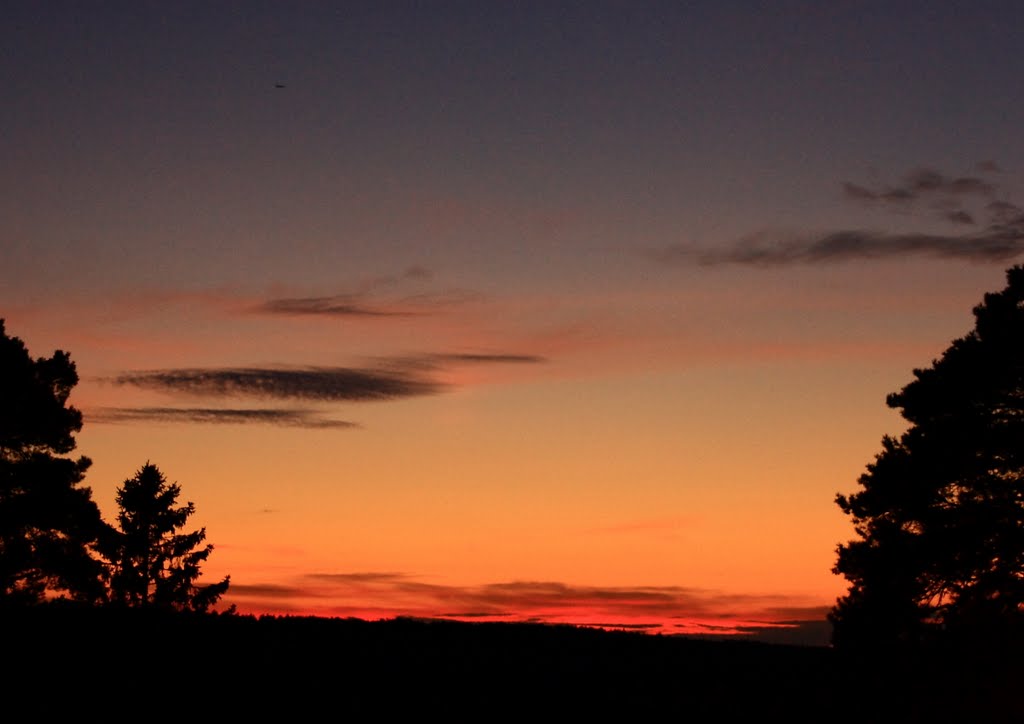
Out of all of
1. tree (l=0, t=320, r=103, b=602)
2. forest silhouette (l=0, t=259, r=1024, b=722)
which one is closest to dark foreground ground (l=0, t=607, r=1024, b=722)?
forest silhouette (l=0, t=259, r=1024, b=722)

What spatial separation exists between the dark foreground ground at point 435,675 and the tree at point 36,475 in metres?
8.88

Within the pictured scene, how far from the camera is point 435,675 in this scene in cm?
2662

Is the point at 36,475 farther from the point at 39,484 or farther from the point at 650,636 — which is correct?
the point at 650,636

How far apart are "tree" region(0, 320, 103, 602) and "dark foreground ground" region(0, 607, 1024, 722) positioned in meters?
8.88

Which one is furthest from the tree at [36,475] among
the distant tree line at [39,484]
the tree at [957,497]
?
the tree at [957,497]

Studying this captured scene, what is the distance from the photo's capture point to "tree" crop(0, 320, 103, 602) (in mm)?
38906

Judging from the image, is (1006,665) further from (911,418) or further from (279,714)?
(279,714)

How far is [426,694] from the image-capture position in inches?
967

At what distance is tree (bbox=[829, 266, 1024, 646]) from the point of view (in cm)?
3678

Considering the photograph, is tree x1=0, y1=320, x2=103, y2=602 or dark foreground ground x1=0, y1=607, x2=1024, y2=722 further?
tree x1=0, y1=320, x2=103, y2=602

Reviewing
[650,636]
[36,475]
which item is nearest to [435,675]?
[650,636]

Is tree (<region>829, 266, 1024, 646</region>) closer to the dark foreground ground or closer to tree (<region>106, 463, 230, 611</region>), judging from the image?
the dark foreground ground

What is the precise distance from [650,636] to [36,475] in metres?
19.3

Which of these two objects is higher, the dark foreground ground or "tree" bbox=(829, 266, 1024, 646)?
"tree" bbox=(829, 266, 1024, 646)
